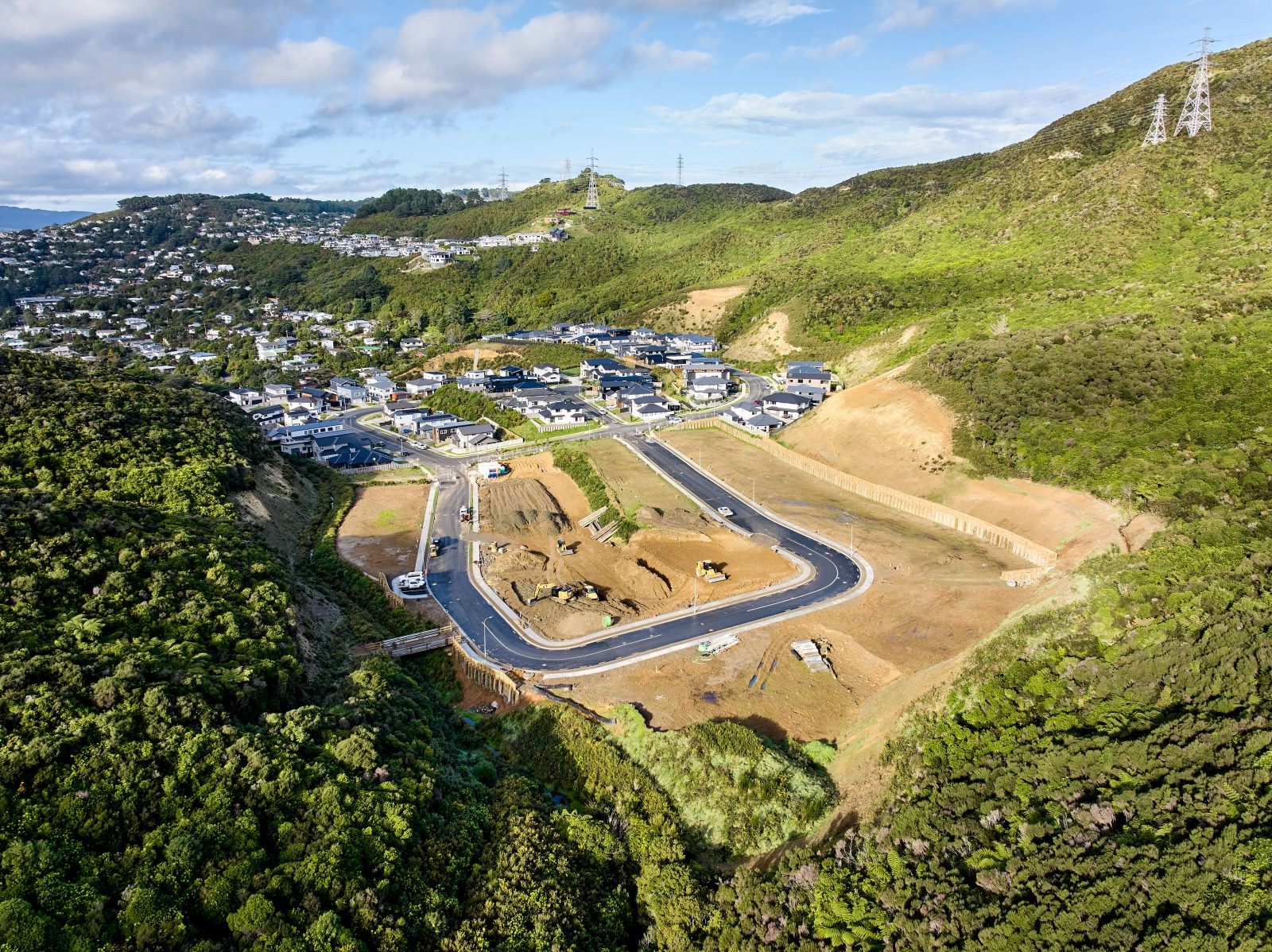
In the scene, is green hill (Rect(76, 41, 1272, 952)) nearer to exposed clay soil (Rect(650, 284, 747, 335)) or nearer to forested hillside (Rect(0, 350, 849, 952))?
forested hillside (Rect(0, 350, 849, 952))

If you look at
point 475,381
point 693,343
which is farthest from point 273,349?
point 693,343

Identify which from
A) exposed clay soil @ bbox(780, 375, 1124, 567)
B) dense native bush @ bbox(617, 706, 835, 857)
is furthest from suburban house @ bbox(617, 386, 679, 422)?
dense native bush @ bbox(617, 706, 835, 857)

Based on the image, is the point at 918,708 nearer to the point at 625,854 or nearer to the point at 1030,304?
the point at 625,854

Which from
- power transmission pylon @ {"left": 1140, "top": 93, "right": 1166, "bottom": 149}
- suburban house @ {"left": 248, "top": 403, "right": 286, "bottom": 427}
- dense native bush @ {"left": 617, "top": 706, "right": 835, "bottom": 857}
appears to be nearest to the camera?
dense native bush @ {"left": 617, "top": 706, "right": 835, "bottom": 857}

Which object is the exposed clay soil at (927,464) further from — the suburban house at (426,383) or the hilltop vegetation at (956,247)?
the suburban house at (426,383)

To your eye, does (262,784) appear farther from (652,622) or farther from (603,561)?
(603,561)

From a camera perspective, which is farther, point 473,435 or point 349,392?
point 349,392
